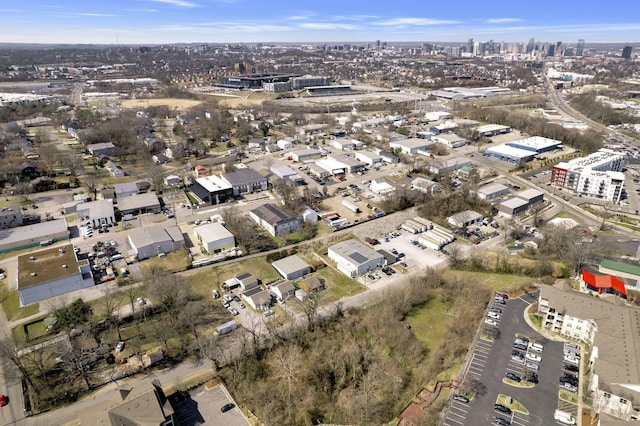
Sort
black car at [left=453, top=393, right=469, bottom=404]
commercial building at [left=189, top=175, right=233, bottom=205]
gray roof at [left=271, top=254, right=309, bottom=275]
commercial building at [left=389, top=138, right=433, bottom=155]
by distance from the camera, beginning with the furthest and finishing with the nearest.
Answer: commercial building at [left=389, top=138, right=433, bottom=155]
commercial building at [left=189, top=175, right=233, bottom=205]
gray roof at [left=271, top=254, right=309, bottom=275]
black car at [left=453, top=393, right=469, bottom=404]

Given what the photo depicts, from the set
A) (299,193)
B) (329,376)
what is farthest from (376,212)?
(329,376)

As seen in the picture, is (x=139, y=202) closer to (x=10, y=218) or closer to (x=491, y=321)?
(x=10, y=218)

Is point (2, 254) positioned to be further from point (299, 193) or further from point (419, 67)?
point (419, 67)

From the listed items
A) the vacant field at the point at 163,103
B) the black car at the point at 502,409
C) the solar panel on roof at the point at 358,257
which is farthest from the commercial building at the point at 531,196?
the vacant field at the point at 163,103

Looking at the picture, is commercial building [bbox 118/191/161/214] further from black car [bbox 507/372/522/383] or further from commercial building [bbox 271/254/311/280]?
black car [bbox 507/372/522/383]

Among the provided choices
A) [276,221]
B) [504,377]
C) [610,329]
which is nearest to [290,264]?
[276,221]

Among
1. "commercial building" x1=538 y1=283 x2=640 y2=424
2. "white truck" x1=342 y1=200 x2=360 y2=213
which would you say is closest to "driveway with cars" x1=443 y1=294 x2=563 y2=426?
"commercial building" x1=538 y1=283 x2=640 y2=424
